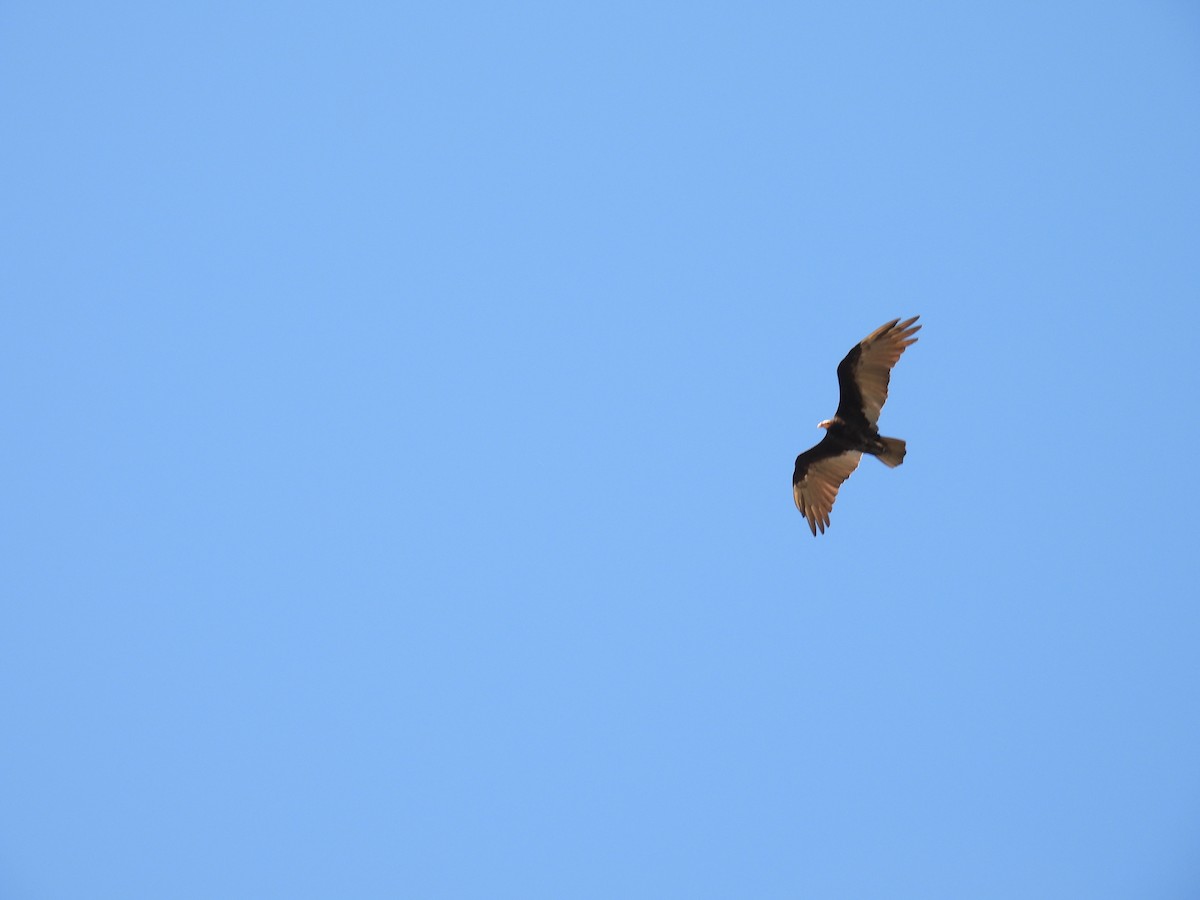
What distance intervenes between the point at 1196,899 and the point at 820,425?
33.1 m

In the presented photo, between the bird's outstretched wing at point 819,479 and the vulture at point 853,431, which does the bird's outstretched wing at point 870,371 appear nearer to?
the vulture at point 853,431

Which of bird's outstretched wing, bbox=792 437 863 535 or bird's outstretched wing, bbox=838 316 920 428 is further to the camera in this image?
bird's outstretched wing, bbox=792 437 863 535

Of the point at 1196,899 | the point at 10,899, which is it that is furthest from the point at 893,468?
the point at 10,899

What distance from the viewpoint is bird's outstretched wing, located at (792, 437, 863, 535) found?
18.0 metres

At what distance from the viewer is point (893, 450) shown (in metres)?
16.9

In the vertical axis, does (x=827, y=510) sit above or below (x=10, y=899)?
below

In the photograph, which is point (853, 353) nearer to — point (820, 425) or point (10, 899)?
point (820, 425)

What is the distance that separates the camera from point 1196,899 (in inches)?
1528

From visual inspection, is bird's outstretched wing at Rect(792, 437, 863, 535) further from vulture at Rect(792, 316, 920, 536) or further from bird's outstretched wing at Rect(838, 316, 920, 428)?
bird's outstretched wing at Rect(838, 316, 920, 428)

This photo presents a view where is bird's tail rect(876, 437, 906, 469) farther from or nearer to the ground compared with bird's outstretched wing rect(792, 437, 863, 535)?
nearer to the ground

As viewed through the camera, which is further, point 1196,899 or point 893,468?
point 1196,899

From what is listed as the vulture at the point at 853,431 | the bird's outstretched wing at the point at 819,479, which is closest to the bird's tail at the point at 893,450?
the vulture at the point at 853,431

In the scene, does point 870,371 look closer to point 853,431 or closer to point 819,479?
point 853,431

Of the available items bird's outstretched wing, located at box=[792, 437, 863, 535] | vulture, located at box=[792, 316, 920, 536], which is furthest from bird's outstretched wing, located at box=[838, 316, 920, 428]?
bird's outstretched wing, located at box=[792, 437, 863, 535]
